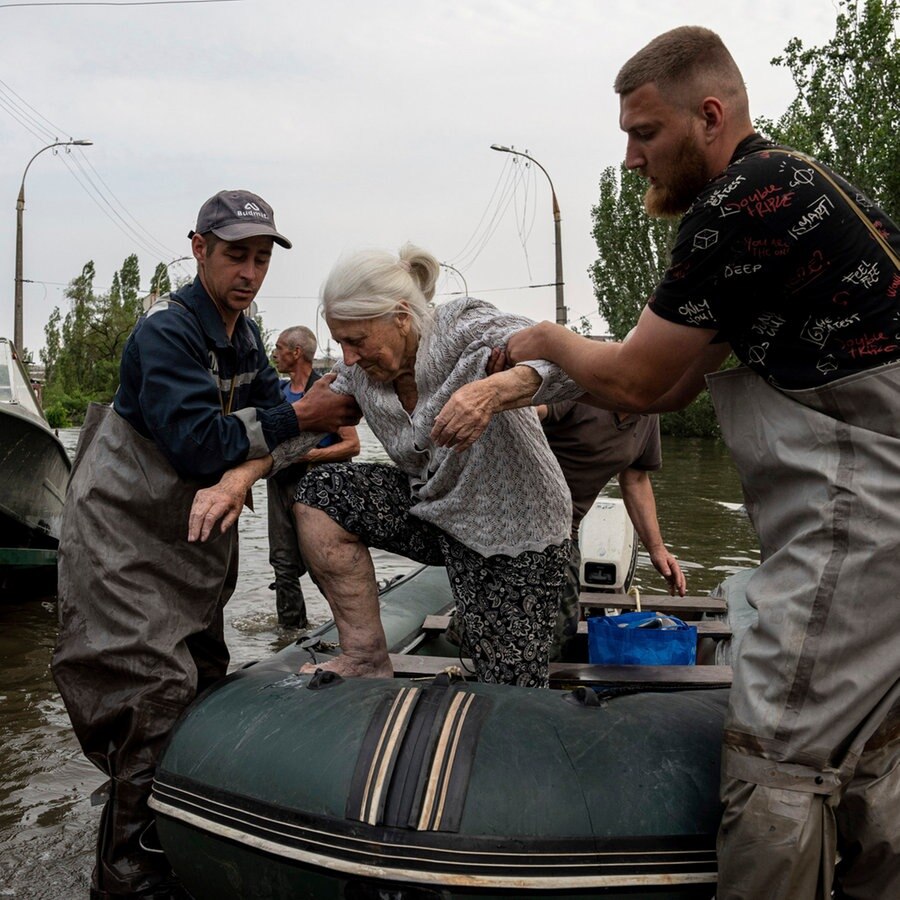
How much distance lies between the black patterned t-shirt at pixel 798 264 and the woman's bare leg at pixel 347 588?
60.9 inches

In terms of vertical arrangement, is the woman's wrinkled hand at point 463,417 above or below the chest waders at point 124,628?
above

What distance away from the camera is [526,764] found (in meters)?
2.62

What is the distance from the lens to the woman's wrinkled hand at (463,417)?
9.00 feet

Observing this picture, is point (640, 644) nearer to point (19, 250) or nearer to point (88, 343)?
point (19, 250)

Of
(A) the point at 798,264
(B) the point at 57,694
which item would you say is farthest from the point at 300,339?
(A) the point at 798,264

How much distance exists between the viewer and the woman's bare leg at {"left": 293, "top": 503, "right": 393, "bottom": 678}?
3346 millimetres

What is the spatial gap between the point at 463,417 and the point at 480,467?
583mm

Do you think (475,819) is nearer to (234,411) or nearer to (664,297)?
(664,297)

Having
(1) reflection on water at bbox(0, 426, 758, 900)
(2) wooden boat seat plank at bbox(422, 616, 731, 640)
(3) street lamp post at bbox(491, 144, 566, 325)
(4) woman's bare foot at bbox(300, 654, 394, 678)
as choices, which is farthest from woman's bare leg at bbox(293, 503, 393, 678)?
(3) street lamp post at bbox(491, 144, 566, 325)

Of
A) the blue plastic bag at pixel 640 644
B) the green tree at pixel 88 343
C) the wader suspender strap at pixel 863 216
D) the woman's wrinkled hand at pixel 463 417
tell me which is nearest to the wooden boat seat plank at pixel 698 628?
the blue plastic bag at pixel 640 644

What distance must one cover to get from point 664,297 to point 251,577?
7.95 meters

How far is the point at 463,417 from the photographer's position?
9.00 feet

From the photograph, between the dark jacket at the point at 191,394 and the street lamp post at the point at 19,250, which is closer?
the dark jacket at the point at 191,394

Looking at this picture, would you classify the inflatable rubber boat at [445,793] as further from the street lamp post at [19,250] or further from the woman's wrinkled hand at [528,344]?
the street lamp post at [19,250]
